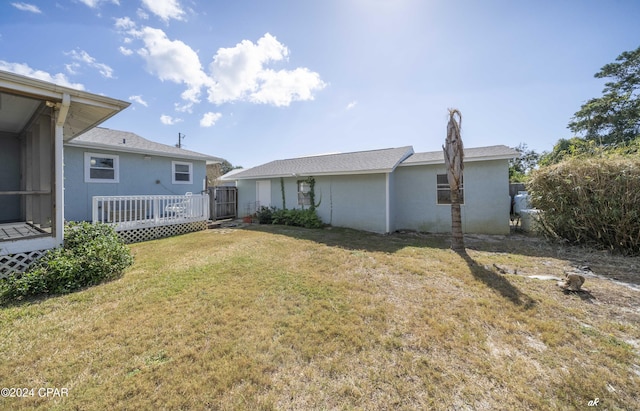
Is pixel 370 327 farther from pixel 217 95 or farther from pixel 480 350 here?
pixel 217 95

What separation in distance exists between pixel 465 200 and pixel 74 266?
11.3 meters

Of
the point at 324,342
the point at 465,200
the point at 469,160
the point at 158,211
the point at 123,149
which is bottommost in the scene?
the point at 324,342

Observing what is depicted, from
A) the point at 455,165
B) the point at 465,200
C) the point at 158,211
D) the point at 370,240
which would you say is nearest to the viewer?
the point at 455,165

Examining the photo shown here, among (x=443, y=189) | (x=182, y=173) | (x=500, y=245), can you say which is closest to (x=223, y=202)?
(x=182, y=173)

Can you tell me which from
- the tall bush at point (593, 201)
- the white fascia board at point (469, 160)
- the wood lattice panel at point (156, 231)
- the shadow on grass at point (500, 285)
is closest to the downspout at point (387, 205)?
the white fascia board at point (469, 160)

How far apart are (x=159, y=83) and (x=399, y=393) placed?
14642 millimetres

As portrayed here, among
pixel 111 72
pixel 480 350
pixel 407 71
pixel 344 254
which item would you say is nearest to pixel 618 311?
pixel 480 350

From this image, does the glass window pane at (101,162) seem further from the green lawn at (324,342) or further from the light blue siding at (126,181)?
the green lawn at (324,342)

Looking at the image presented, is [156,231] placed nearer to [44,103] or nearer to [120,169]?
[120,169]

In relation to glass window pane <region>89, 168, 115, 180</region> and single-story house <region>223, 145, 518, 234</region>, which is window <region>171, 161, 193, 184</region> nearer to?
glass window pane <region>89, 168, 115, 180</region>

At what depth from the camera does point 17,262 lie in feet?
13.4

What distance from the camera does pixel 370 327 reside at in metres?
3.00

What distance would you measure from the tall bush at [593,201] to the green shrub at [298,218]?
7941mm

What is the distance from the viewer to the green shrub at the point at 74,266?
3.63 meters
